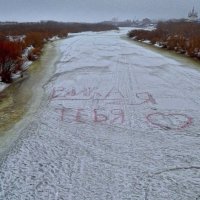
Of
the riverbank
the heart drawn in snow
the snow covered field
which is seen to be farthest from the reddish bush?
the heart drawn in snow

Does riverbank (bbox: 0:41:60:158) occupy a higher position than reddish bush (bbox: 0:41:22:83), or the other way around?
reddish bush (bbox: 0:41:22:83)

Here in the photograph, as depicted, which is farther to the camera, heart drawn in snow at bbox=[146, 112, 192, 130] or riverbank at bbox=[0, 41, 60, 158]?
heart drawn in snow at bbox=[146, 112, 192, 130]

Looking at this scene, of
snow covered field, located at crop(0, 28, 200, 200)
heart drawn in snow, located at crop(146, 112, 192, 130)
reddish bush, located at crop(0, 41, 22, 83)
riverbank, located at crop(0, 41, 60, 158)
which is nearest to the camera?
snow covered field, located at crop(0, 28, 200, 200)

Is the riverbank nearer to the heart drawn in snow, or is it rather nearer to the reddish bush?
the reddish bush

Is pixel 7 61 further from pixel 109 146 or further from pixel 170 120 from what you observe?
pixel 109 146

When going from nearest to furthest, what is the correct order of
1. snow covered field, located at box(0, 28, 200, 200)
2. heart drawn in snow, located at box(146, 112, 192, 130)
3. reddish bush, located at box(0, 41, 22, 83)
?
snow covered field, located at box(0, 28, 200, 200)
heart drawn in snow, located at box(146, 112, 192, 130)
reddish bush, located at box(0, 41, 22, 83)

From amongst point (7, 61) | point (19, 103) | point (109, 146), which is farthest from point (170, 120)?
point (7, 61)

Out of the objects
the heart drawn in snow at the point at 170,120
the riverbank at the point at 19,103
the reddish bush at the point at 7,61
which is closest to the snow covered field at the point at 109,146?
the heart drawn in snow at the point at 170,120
